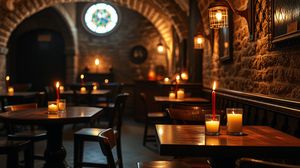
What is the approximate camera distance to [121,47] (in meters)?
11.1

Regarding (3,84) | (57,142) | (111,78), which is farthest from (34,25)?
(57,142)

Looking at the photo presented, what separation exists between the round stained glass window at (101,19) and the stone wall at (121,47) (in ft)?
0.61

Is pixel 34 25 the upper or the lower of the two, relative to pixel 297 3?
upper

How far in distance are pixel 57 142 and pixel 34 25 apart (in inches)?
313

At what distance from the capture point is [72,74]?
1072cm

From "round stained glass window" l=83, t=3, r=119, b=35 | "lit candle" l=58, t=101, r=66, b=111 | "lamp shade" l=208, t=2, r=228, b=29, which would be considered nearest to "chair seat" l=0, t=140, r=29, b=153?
"lit candle" l=58, t=101, r=66, b=111

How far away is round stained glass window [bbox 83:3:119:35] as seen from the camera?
11242 millimetres

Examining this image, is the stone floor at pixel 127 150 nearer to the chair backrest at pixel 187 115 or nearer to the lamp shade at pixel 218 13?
the chair backrest at pixel 187 115

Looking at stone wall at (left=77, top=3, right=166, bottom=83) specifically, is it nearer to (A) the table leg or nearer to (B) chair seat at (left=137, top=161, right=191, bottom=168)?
(A) the table leg

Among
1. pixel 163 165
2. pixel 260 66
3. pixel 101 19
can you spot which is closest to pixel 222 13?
pixel 260 66

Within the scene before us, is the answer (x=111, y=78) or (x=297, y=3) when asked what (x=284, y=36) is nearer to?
(x=297, y=3)

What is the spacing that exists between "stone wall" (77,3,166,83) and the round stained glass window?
184 millimetres

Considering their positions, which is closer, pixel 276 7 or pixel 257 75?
pixel 276 7

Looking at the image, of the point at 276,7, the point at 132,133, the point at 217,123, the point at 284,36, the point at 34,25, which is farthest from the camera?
the point at 34,25
